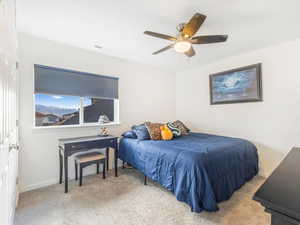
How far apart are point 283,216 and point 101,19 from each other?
252 cm

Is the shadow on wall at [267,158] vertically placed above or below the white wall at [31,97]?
below

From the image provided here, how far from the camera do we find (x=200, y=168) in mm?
1767

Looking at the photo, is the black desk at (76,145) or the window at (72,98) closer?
the black desk at (76,145)

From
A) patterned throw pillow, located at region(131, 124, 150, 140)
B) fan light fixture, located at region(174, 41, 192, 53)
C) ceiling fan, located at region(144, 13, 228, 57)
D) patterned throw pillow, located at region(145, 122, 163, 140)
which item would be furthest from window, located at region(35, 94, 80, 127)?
fan light fixture, located at region(174, 41, 192, 53)

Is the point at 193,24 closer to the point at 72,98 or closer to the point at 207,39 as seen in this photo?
the point at 207,39

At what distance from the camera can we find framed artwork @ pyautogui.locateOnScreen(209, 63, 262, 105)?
2955mm

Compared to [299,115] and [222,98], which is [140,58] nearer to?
[222,98]

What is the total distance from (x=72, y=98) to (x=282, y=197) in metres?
3.21

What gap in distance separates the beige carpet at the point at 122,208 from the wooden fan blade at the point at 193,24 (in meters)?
2.25

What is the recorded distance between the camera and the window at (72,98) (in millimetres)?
2624

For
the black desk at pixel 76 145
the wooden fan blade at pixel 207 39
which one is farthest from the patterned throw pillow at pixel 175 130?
the wooden fan blade at pixel 207 39

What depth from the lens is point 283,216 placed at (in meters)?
0.58

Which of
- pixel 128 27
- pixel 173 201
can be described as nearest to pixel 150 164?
pixel 173 201

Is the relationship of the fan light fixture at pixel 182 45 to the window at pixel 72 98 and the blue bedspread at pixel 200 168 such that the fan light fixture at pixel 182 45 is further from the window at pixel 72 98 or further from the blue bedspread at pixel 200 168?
the window at pixel 72 98
